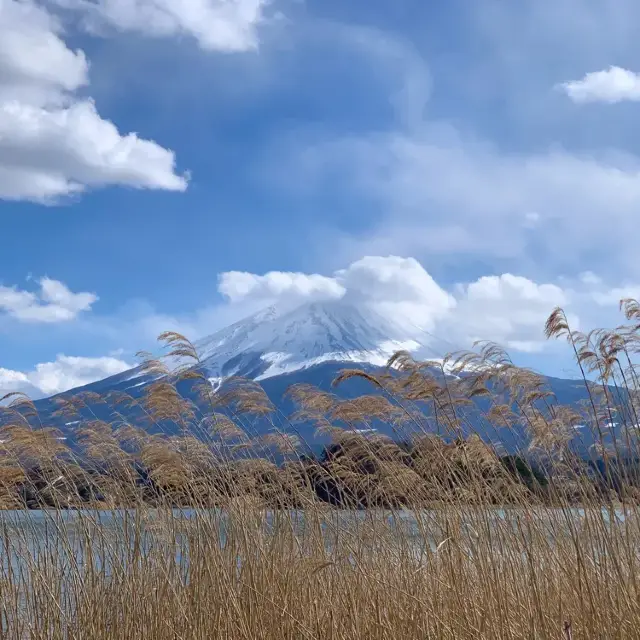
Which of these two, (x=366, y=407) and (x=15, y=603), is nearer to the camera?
(x=15, y=603)

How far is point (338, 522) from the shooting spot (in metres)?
5.16

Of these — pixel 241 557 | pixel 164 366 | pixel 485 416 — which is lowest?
pixel 241 557

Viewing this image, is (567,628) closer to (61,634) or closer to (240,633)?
(240,633)

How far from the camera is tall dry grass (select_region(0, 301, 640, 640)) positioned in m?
4.11

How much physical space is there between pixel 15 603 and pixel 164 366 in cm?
167

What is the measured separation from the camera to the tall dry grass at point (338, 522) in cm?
411

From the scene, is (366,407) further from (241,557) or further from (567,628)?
(567,628)

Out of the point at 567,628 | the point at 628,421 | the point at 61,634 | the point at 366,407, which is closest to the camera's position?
the point at 567,628

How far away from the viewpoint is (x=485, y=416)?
5.60 meters

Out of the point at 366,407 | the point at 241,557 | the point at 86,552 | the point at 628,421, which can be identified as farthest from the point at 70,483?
the point at 628,421

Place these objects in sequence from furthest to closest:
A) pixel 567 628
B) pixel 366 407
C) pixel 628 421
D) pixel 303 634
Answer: pixel 366 407 < pixel 628 421 < pixel 303 634 < pixel 567 628

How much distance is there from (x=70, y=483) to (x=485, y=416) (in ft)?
9.32

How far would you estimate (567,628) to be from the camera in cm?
177

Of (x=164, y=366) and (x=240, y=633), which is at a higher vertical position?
(x=164, y=366)
